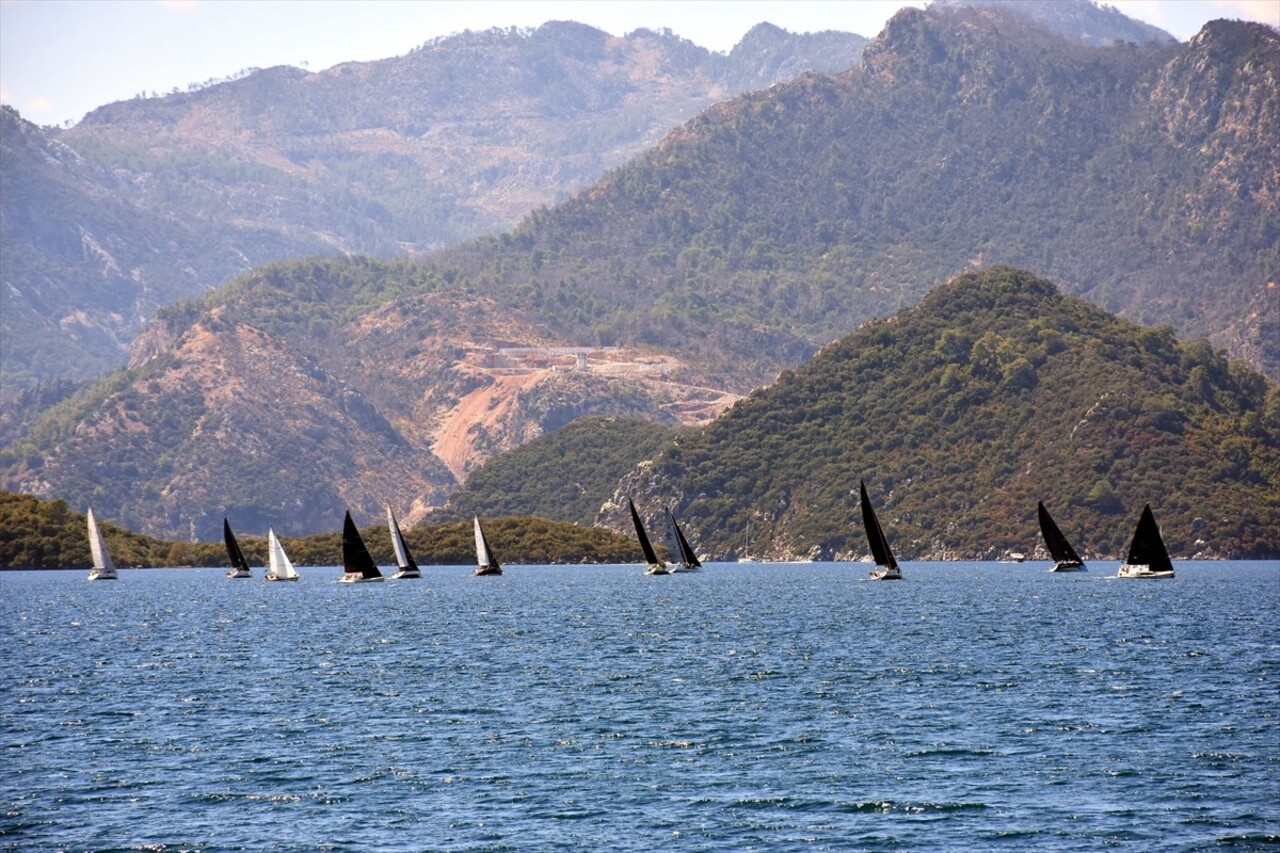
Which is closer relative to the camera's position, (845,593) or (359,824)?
(359,824)

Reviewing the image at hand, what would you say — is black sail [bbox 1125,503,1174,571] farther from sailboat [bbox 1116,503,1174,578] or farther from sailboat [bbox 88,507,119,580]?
sailboat [bbox 88,507,119,580]

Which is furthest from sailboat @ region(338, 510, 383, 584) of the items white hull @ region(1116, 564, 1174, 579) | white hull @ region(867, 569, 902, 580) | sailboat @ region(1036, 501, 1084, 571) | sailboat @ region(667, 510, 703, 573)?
white hull @ region(1116, 564, 1174, 579)

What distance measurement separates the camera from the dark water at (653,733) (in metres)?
48.5

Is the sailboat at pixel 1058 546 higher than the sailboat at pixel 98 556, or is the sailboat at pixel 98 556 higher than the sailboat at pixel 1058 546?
the sailboat at pixel 98 556

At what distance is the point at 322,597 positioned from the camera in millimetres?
154500

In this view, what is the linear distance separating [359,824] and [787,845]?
1121 centimetres

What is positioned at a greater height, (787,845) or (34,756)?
(34,756)

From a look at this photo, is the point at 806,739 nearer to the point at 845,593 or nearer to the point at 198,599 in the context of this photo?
the point at 845,593

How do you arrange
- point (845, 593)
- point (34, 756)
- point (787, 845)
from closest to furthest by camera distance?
point (787, 845) → point (34, 756) → point (845, 593)

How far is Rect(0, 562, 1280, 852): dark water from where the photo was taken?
4850 cm

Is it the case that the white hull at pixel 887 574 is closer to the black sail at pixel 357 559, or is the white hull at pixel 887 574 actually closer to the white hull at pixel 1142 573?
the white hull at pixel 1142 573

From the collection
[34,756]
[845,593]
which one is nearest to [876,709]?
[34,756]

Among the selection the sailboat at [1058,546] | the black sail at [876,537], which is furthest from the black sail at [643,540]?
the sailboat at [1058,546]

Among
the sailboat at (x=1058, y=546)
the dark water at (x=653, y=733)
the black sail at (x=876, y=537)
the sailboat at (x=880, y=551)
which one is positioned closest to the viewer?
the dark water at (x=653, y=733)
